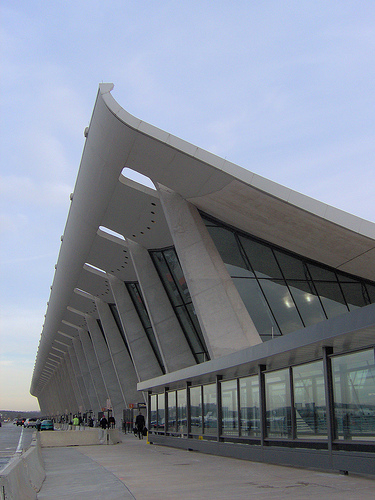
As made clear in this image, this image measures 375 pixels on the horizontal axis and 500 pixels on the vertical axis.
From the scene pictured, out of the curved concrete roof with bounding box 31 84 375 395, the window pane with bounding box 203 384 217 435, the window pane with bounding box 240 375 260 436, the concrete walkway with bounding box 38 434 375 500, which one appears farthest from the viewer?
the window pane with bounding box 203 384 217 435

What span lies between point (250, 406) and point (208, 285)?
261 inches

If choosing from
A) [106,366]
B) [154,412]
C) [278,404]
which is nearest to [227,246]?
[278,404]

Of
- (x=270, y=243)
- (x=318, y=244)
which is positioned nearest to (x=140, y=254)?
(x=270, y=243)

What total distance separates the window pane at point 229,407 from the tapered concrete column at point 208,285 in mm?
2721

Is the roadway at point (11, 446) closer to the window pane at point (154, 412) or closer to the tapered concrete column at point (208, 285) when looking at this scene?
the window pane at point (154, 412)

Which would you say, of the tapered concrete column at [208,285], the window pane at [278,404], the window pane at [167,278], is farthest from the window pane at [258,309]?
the window pane at [167,278]

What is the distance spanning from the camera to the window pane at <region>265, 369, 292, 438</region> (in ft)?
45.4

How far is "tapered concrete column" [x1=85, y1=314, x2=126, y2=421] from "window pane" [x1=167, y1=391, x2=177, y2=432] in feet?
100

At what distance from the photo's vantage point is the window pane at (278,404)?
545 inches

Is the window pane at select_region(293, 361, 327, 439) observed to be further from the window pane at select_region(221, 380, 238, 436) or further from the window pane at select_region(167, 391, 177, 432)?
the window pane at select_region(167, 391, 177, 432)

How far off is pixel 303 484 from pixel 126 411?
3750cm

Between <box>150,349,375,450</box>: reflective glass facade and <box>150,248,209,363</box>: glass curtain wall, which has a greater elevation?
<box>150,248,209,363</box>: glass curtain wall

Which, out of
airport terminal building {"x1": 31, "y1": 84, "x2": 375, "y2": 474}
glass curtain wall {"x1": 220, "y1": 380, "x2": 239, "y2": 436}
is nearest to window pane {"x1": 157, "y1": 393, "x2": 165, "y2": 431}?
airport terminal building {"x1": 31, "y1": 84, "x2": 375, "y2": 474}

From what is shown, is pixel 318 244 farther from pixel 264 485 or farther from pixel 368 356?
pixel 264 485
